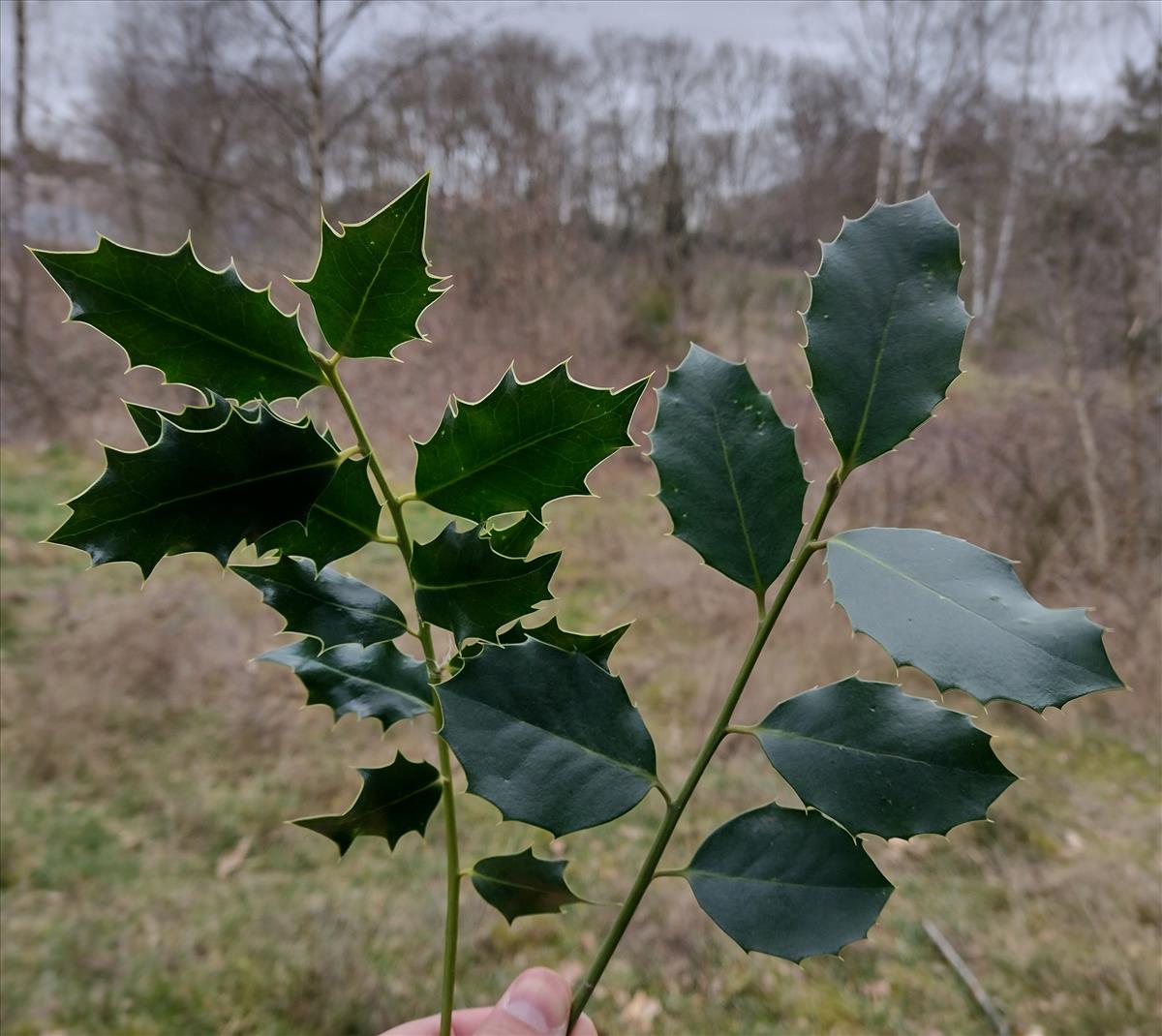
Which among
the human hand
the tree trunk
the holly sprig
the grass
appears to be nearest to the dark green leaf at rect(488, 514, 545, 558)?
the holly sprig

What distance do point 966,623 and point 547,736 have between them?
20 centimetres

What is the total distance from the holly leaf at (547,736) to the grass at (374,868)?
1.72 metres

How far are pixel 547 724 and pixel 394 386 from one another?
6.04 m

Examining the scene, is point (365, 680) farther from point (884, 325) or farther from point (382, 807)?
point (884, 325)

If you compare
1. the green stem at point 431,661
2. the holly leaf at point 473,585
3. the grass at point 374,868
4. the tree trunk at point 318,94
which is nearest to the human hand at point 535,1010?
the green stem at point 431,661

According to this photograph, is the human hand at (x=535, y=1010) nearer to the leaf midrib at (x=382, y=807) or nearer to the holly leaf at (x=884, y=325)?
the leaf midrib at (x=382, y=807)

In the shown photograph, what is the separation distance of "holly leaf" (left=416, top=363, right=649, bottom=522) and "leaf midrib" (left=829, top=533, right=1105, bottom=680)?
0.12 metres

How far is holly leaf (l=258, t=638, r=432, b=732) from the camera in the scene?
54 centimetres

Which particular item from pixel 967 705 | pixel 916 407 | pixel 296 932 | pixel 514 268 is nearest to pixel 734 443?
pixel 916 407

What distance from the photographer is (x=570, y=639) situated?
49 centimetres

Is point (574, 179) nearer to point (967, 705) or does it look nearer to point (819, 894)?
point (967, 705)

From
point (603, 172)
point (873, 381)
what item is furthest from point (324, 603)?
point (603, 172)

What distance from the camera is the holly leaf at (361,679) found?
1.77 feet

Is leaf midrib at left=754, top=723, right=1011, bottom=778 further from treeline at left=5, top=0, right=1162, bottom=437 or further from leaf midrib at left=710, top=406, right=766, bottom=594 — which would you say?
treeline at left=5, top=0, right=1162, bottom=437
